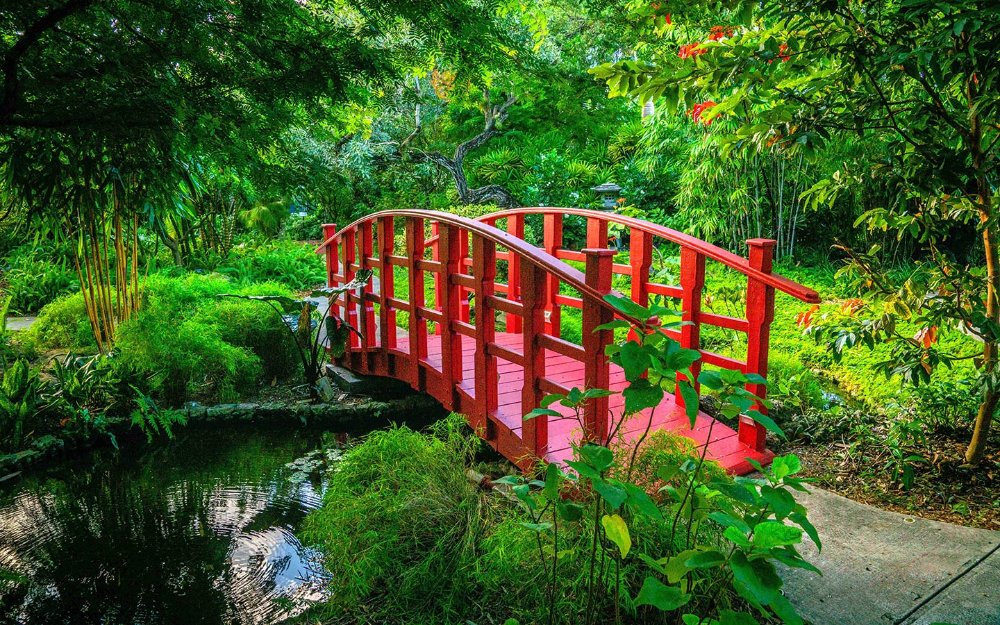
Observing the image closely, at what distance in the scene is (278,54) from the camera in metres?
2.61

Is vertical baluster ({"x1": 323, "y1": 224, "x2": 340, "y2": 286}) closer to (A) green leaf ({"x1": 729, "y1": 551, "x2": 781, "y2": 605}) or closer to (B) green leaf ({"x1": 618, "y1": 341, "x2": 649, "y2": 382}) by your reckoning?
(B) green leaf ({"x1": 618, "y1": 341, "x2": 649, "y2": 382})

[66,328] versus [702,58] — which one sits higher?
[702,58]

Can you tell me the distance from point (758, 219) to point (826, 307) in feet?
16.5

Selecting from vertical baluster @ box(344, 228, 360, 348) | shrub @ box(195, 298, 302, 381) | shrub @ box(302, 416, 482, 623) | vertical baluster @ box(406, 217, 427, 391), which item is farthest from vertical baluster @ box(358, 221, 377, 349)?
shrub @ box(302, 416, 482, 623)

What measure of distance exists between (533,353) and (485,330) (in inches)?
17.2

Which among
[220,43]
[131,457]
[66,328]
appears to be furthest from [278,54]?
[66,328]

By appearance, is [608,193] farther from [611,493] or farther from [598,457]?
[611,493]

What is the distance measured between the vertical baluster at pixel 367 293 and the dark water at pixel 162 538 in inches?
34.8

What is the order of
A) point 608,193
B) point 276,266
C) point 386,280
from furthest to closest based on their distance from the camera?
point 276,266 → point 608,193 → point 386,280

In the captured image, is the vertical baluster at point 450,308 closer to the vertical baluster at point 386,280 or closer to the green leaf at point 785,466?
the vertical baluster at point 386,280

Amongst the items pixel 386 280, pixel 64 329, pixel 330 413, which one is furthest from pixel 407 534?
pixel 64 329

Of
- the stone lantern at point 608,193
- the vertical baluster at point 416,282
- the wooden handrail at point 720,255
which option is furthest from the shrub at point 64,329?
the stone lantern at point 608,193

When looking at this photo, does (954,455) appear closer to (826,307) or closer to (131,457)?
(826,307)

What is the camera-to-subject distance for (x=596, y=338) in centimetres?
267
